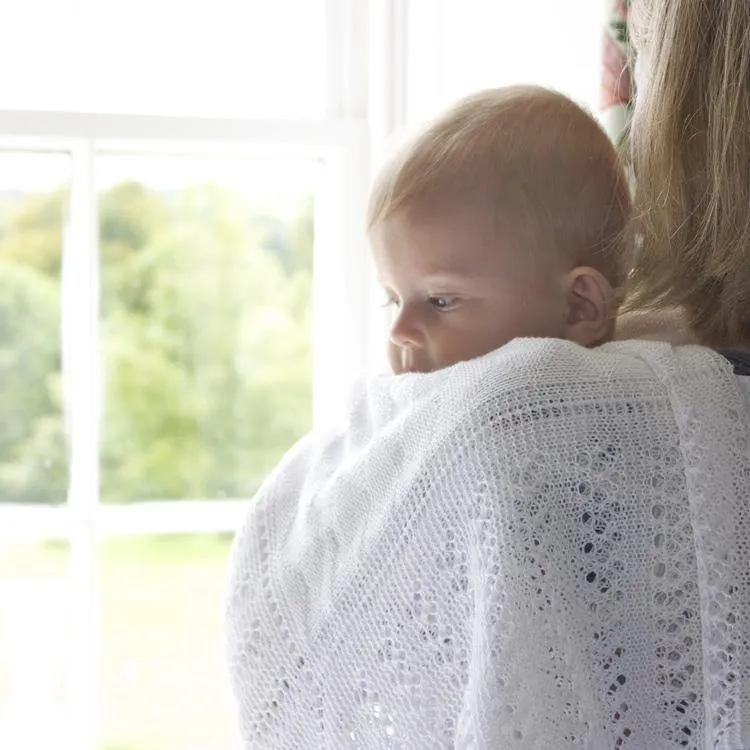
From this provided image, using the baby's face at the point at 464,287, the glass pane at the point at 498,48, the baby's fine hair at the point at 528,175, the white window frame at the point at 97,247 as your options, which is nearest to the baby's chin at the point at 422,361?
the baby's face at the point at 464,287

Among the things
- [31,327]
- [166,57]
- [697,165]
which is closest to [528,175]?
[697,165]

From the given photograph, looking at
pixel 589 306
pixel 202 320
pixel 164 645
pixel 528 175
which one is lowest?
pixel 164 645

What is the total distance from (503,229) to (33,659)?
1.25 metres

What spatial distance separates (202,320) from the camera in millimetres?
1853

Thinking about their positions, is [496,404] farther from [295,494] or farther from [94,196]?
[94,196]

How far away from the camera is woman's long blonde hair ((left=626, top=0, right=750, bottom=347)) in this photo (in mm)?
782

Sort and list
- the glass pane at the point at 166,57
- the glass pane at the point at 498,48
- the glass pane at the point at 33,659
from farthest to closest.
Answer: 1. the glass pane at the point at 33,659
2. the glass pane at the point at 166,57
3. the glass pane at the point at 498,48

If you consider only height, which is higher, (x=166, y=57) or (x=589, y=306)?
(x=166, y=57)

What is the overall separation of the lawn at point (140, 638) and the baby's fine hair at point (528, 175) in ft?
3.40

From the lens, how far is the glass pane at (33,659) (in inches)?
70.5

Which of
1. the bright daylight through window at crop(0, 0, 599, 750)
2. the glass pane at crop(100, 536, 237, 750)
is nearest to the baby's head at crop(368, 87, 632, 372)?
the bright daylight through window at crop(0, 0, 599, 750)

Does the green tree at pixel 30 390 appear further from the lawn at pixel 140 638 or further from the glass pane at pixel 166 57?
the glass pane at pixel 166 57

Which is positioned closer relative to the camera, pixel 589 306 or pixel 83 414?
pixel 589 306

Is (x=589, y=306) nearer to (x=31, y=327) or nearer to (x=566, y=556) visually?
(x=566, y=556)
